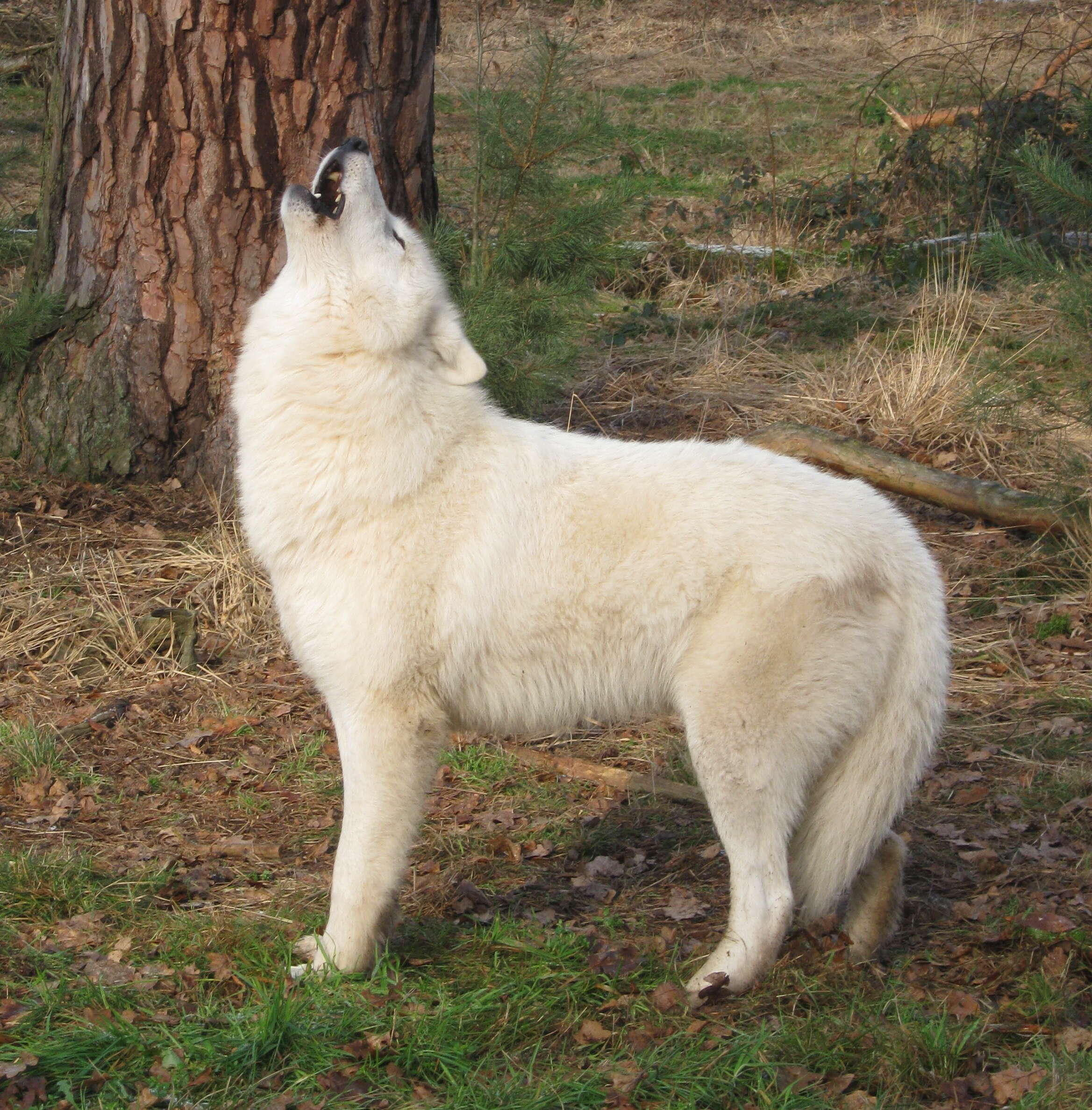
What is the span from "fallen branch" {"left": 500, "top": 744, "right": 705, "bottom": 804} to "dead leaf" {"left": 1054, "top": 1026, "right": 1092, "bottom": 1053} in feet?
5.69

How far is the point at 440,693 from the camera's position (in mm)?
3363

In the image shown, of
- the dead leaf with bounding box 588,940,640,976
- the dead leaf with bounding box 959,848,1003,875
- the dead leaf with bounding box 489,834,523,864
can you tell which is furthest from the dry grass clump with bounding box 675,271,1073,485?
the dead leaf with bounding box 588,940,640,976

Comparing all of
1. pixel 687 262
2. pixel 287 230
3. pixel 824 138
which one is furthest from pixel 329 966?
pixel 824 138

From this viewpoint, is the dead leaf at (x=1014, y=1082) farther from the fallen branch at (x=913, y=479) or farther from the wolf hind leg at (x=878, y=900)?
the fallen branch at (x=913, y=479)

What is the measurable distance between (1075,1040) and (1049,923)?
50 centimetres

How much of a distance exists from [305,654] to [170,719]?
6.31ft

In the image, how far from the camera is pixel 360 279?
3418 mm

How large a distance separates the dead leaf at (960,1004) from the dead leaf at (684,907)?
801mm

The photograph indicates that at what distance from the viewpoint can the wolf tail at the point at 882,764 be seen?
129 inches

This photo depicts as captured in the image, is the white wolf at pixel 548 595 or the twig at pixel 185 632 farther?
the twig at pixel 185 632

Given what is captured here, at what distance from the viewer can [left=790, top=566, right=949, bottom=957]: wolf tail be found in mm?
3281

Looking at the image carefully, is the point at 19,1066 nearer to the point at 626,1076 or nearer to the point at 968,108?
the point at 626,1076

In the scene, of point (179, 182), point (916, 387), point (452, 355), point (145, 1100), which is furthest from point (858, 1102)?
point (916, 387)

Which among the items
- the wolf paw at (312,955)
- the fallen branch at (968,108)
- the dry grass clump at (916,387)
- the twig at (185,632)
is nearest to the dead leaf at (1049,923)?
the wolf paw at (312,955)
